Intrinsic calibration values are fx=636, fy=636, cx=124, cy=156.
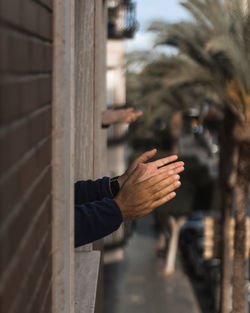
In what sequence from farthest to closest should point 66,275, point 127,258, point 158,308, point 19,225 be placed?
1. point 127,258
2. point 158,308
3. point 66,275
4. point 19,225

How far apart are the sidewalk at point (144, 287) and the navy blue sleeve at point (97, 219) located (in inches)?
647

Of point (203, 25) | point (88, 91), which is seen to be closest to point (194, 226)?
point (203, 25)

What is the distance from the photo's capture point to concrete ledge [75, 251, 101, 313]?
4.00 meters

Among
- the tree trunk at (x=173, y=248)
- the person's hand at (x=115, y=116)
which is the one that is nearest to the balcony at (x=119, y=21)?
the tree trunk at (x=173, y=248)

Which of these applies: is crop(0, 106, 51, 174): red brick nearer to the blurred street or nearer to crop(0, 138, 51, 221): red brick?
crop(0, 138, 51, 221): red brick

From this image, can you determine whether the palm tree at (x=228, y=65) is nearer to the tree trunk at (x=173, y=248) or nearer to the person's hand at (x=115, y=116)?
the person's hand at (x=115, y=116)

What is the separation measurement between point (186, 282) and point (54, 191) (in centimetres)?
2160

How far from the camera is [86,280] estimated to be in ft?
14.8

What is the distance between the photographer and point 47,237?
247cm

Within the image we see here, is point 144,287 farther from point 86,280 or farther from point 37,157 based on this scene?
point 37,157

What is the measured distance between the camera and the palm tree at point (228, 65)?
1205 cm

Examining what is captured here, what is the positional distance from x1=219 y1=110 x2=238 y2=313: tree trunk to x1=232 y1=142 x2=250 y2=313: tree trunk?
0.82 meters

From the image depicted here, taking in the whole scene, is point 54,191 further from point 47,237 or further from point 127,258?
point 127,258

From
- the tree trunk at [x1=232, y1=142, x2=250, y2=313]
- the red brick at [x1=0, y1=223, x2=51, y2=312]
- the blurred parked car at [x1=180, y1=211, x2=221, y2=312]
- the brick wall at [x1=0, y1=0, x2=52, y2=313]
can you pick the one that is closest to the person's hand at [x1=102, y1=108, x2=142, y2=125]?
the brick wall at [x1=0, y1=0, x2=52, y2=313]
